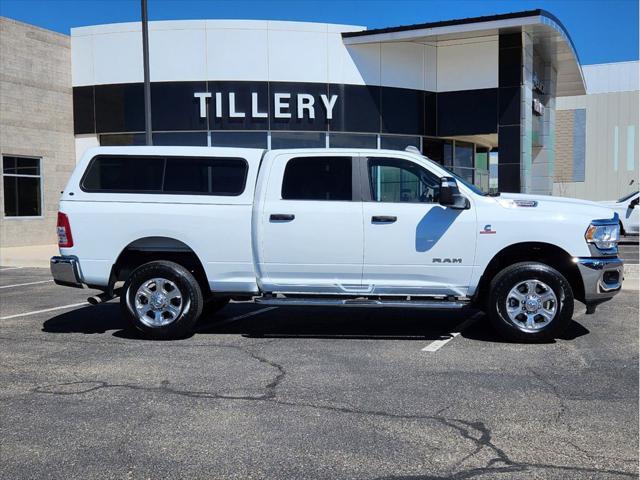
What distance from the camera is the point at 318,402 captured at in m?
4.76

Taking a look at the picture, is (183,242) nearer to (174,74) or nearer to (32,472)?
(32,472)

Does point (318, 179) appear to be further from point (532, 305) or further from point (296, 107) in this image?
point (296, 107)

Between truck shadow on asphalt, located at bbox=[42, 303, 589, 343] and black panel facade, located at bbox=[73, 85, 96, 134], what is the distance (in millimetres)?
12965

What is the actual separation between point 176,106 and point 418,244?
46.9ft

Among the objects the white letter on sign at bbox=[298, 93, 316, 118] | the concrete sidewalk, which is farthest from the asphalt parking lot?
the white letter on sign at bbox=[298, 93, 316, 118]

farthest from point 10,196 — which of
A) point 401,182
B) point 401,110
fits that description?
point 401,182

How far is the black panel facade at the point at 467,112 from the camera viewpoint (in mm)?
19641

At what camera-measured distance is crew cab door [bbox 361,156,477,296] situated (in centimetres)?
665

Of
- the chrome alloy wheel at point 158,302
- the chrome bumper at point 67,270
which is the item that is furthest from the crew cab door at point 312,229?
the chrome bumper at point 67,270

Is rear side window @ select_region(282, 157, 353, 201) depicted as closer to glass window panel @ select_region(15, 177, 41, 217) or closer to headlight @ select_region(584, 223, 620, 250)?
headlight @ select_region(584, 223, 620, 250)

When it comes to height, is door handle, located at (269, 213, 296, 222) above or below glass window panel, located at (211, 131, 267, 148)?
below

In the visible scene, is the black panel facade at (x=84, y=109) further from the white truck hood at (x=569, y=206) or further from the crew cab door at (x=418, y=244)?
the white truck hood at (x=569, y=206)

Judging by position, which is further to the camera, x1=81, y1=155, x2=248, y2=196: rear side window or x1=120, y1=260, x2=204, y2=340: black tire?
x1=81, y1=155, x2=248, y2=196: rear side window

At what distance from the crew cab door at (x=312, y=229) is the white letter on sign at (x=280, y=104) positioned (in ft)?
41.0
